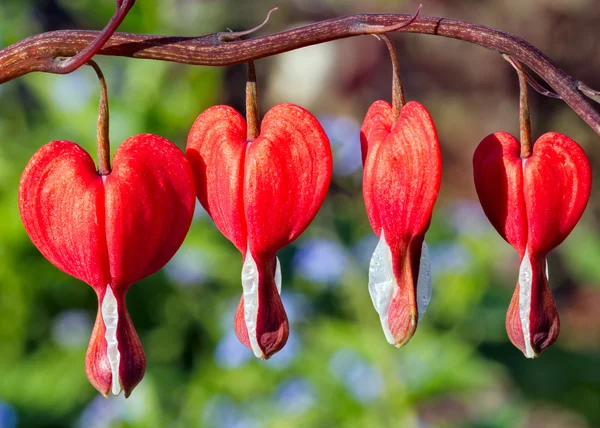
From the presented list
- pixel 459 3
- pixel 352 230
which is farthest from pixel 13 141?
pixel 459 3

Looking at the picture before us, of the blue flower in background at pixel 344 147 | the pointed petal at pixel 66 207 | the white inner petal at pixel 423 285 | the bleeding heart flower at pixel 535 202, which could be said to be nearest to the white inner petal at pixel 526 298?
the bleeding heart flower at pixel 535 202

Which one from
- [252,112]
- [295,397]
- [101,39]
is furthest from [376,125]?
[295,397]

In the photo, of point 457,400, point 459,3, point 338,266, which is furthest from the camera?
point 459,3

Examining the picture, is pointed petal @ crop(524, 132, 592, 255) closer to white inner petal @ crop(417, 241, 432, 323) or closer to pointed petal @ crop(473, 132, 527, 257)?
pointed petal @ crop(473, 132, 527, 257)

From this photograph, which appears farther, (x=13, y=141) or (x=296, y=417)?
(x=13, y=141)

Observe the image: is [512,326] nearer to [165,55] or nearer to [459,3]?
[165,55]

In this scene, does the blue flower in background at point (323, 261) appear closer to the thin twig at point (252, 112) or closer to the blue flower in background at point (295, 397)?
the blue flower in background at point (295, 397)

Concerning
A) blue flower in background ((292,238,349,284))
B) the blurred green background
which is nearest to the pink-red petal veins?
the blurred green background
